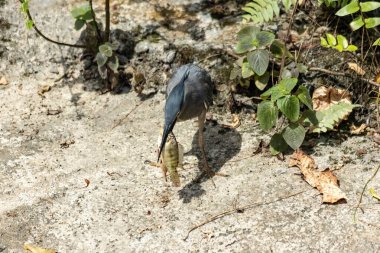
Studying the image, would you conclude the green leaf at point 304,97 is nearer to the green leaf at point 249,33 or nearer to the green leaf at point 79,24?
the green leaf at point 249,33

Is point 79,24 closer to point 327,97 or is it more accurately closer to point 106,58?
point 106,58

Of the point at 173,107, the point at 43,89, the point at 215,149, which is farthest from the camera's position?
the point at 43,89

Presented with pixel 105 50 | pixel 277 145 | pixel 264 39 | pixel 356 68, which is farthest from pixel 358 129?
pixel 105 50

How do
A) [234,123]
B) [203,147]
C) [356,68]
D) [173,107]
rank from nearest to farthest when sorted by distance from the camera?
[173,107] < [203,147] < [356,68] < [234,123]

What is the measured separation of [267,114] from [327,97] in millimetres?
952

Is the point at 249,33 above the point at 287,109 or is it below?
above

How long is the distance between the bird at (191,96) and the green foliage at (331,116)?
1043 millimetres

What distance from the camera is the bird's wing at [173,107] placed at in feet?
15.7

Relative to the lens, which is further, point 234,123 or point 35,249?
point 234,123

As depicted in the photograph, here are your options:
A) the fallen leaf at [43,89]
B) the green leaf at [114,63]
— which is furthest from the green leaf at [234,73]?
the fallen leaf at [43,89]

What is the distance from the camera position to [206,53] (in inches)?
250

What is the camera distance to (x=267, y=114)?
202 inches

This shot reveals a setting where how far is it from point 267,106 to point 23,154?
2.43 m

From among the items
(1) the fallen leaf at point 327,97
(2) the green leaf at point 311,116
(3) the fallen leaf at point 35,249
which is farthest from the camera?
(1) the fallen leaf at point 327,97
